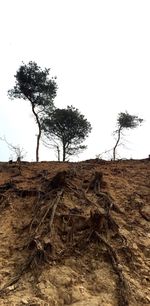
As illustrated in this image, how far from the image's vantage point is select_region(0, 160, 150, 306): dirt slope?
7906mm

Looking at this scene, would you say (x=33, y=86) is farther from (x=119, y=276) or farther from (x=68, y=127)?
(x=119, y=276)

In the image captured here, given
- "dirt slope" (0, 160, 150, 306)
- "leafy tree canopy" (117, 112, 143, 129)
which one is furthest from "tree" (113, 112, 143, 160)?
"dirt slope" (0, 160, 150, 306)

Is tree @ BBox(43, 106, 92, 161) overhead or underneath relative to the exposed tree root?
overhead

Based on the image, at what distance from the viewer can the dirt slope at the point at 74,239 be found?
25.9 feet

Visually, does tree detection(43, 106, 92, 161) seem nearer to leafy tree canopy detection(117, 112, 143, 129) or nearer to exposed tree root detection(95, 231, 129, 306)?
leafy tree canopy detection(117, 112, 143, 129)

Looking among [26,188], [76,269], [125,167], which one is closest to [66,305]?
[76,269]

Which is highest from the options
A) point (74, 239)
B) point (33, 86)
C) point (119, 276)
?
point (33, 86)

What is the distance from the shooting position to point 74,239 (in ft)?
30.3

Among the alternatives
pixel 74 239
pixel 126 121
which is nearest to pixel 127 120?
pixel 126 121

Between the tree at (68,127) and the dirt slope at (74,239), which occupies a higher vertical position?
the tree at (68,127)

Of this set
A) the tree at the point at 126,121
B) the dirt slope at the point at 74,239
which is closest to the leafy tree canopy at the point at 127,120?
the tree at the point at 126,121

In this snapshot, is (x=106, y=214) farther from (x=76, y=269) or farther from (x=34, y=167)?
(x=34, y=167)

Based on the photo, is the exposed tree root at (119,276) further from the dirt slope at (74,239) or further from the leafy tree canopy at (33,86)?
the leafy tree canopy at (33,86)

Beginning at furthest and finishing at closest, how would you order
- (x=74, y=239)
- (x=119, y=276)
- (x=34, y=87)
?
(x=34, y=87) → (x=74, y=239) → (x=119, y=276)
